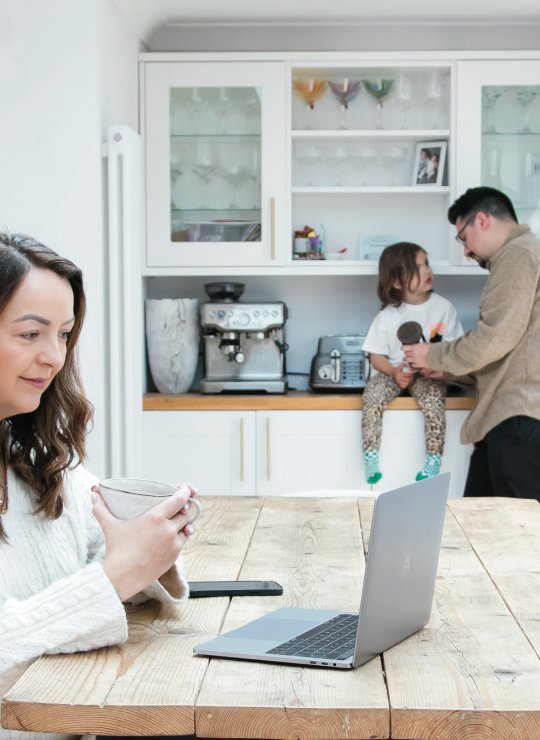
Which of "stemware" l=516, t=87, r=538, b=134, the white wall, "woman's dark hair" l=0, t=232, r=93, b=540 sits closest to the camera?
"woman's dark hair" l=0, t=232, r=93, b=540

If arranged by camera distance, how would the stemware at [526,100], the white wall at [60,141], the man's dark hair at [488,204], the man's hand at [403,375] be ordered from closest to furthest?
the white wall at [60,141]
the man's dark hair at [488,204]
the man's hand at [403,375]
the stemware at [526,100]

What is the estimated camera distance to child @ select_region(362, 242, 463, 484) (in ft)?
13.3

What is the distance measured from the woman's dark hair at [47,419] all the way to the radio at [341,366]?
261 centimetres

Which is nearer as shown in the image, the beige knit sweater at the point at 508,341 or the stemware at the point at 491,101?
the beige knit sweater at the point at 508,341

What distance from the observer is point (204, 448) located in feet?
13.7

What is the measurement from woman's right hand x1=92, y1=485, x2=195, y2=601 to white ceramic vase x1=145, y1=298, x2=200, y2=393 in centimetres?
295

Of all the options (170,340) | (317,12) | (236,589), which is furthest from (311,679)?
(317,12)

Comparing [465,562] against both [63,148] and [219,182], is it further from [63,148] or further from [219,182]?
[219,182]

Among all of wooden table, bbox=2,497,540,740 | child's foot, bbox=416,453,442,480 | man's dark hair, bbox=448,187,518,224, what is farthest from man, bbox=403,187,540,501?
wooden table, bbox=2,497,540,740

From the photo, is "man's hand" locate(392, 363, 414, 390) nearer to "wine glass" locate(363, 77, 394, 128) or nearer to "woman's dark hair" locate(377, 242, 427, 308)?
"woman's dark hair" locate(377, 242, 427, 308)

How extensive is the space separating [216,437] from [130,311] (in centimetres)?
77

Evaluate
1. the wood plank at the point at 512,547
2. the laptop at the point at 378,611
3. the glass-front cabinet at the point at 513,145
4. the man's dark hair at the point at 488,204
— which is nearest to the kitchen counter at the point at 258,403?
the man's dark hair at the point at 488,204

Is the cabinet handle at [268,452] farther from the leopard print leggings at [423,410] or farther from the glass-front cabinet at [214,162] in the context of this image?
the glass-front cabinet at [214,162]

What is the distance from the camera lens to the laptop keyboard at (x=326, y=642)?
1281 mm
